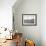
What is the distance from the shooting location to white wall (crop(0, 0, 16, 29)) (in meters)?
4.45

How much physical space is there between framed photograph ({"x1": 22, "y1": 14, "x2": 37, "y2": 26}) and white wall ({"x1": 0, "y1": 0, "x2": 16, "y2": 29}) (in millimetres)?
1181

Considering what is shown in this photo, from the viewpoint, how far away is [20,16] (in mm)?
5574

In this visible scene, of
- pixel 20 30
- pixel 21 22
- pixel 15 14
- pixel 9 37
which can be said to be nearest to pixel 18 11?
pixel 15 14

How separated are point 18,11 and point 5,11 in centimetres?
116

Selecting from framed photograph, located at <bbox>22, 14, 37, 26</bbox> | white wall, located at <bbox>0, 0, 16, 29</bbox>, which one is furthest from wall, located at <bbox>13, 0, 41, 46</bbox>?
white wall, located at <bbox>0, 0, 16, 29</bbox>

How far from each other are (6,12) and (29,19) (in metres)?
1.44

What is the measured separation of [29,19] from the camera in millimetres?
5535

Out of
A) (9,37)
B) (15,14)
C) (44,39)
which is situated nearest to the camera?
(9,37)

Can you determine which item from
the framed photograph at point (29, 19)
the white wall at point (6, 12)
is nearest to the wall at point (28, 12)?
the framed photograph at point (29, 19)

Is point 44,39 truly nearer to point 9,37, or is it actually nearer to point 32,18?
point 32,18

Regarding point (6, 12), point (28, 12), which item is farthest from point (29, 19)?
point (6, 12)

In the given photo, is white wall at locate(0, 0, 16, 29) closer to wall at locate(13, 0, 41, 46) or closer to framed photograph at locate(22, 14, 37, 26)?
wall at locate(13, 0, 41, 46)

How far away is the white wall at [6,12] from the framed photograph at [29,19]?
3.88 feet

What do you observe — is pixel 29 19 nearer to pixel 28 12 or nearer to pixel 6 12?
pixel 28 12
